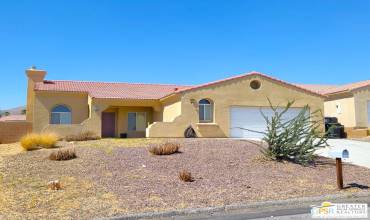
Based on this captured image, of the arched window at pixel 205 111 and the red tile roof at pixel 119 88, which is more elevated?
the red tile roof at pixel 119 88

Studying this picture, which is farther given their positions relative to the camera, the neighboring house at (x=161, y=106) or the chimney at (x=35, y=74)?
the chimney at (x=35, y=74)

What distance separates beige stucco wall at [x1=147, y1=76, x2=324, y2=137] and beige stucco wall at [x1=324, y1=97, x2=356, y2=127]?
3.82 metres

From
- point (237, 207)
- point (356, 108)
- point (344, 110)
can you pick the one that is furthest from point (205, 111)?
Result: point (237, 207)

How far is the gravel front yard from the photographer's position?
9281mm

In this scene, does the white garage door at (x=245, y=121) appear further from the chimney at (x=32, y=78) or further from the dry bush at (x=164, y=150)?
the chimney at (x=32, y=78)

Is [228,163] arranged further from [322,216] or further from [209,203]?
[322,216]

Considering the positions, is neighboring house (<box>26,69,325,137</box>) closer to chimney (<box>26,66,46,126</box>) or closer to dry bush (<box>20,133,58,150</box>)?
chimney (<box>26,66,46,126</box>)

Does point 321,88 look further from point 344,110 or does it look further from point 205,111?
point 205,111

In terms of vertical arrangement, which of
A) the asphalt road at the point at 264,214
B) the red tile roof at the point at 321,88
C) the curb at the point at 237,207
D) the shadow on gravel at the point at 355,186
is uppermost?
the red tile roof at the point at 321,88

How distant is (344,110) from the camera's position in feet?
99.6

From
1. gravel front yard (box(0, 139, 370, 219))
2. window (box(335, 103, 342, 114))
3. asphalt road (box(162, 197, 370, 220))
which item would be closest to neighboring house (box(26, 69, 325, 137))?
window (box(335, 103, 342, 114))

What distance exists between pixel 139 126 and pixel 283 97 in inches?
429

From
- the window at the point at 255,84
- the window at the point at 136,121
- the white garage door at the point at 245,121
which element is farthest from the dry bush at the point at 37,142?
the window at the point at 255,84

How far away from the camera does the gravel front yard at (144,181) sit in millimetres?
9281
